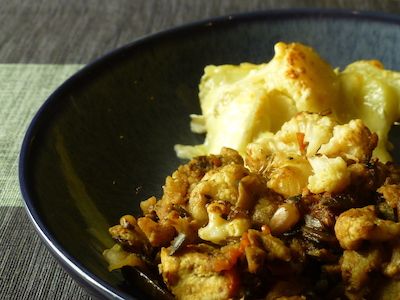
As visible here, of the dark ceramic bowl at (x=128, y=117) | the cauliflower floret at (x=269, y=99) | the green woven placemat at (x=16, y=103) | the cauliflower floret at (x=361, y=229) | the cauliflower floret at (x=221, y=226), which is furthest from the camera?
the green woven placemat at (x=16, y=103)

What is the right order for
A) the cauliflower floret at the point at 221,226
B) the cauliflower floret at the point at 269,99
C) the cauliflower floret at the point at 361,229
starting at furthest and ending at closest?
the cauliflower floret at the point at 269,99
the cauliflower floret at the point at 221,226
the cauliflower floret at the point at 361,229

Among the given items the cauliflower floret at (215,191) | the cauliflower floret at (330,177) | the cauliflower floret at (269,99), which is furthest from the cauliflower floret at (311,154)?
the cauliflower floret at (269,99)

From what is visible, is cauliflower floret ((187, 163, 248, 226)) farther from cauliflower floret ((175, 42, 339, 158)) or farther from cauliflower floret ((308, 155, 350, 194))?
cauliflower floret ((175, 42, 339, 158))

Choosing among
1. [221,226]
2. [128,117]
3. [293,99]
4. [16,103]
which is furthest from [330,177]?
[16,103]

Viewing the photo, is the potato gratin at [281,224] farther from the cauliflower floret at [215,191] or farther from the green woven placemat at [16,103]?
the green woven placemat at [16,103]

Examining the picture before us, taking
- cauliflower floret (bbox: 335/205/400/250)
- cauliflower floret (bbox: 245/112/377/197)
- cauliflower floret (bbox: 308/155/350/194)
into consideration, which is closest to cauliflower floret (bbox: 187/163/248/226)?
cauliflower floret (bbox: 245/112/377/197)

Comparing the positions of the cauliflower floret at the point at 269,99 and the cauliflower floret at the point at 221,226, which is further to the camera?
the cauliflower floret at the point at 269,99

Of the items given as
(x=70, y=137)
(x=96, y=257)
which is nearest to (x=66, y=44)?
(x=70, y=137)

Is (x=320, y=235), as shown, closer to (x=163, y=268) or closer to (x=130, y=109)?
(x=163, y=268)

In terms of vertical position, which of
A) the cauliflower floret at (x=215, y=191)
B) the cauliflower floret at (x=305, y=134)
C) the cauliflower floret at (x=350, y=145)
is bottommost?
the cauliflower floret at (x=215, y=191)
